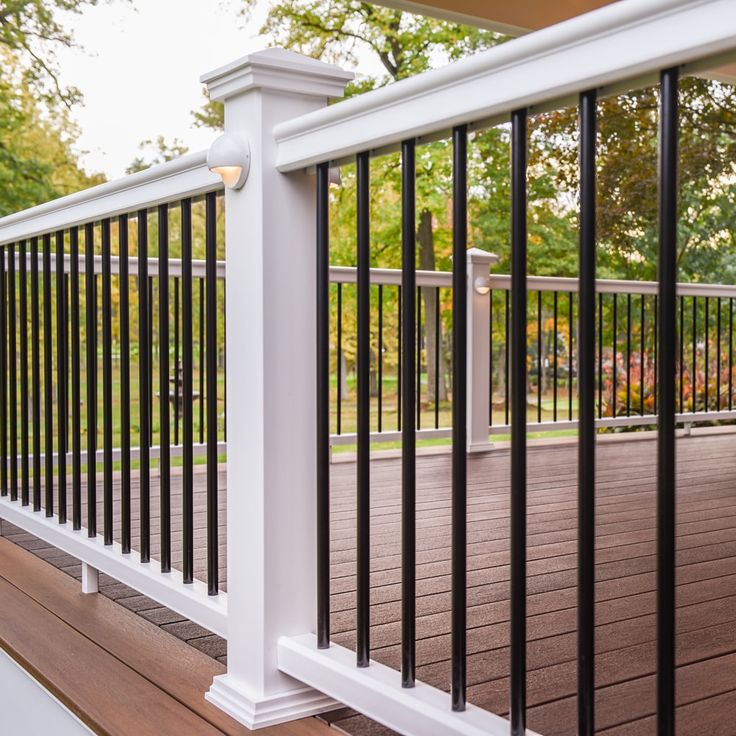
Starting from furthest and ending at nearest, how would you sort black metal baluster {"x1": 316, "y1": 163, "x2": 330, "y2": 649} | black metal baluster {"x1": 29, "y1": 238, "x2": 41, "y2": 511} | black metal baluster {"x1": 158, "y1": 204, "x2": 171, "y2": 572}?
black metal baluster {"x1": 29, "y1": 238, "x2": 41, "y2": 511}, black metal baluster {"x1": 158, "y1": 204, "x2": 171, "y2": 572}, black metal baluster {"x1": 316, "y1": 163, "x2": 330, "y2": 649}

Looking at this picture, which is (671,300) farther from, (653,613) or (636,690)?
(653,613)

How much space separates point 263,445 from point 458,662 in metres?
0.56

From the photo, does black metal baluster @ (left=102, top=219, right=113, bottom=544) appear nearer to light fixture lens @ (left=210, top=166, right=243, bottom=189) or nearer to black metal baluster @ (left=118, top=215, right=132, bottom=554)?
black metal baluster @ (left=118, top=215, right=132, bottom=554)

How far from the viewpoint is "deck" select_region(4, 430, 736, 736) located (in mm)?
1625

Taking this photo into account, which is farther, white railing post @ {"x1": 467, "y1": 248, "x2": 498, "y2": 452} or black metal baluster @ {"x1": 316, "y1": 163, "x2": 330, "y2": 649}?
white railing post @ {"x1": 467, "y1": 248, "x2": 498, "y2": 452}

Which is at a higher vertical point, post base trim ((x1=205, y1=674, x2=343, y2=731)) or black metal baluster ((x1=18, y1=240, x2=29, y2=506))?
black metal baluster ((x1=18, y1=240, x2=29, y2=506))

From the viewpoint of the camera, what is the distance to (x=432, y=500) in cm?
369

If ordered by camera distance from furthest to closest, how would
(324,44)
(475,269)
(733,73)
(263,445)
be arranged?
(324,44), (733,73), (475,269), (263,445)

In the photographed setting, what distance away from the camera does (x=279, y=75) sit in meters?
1.68

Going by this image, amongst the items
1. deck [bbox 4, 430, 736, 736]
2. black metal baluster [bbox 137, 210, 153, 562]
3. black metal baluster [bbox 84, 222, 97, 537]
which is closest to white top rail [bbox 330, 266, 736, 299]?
deck [bbox 4, 430, 736, 736]

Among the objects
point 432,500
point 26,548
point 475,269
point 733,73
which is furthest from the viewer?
point 733,73

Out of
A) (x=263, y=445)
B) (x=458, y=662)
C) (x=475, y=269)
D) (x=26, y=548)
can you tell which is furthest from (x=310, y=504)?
(x=475, y=269)

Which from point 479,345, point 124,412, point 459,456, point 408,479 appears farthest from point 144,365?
point 479,345

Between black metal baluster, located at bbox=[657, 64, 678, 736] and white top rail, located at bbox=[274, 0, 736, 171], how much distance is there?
4 centimetres
